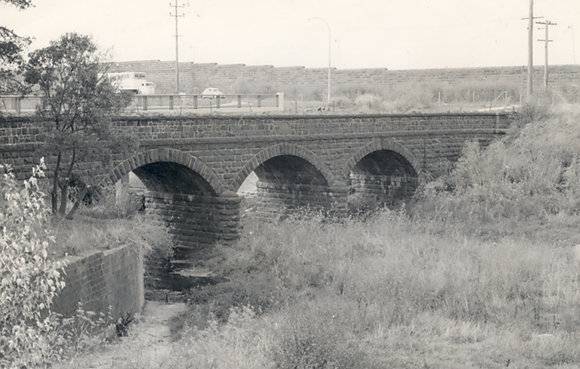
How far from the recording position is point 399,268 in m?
18.8

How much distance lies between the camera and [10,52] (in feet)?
54.4

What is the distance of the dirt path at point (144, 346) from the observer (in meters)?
12.0

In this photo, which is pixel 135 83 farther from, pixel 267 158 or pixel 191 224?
pixel 267 158

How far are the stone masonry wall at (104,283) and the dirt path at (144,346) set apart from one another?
1.43 feet

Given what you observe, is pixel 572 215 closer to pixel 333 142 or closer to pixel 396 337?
pixel 333 142

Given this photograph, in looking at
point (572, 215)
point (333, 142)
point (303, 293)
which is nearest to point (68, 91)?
point (303, 293)

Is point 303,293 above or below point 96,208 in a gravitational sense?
below

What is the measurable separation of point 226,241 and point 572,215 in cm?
1074

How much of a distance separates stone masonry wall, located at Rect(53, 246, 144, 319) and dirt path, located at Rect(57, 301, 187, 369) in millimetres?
436

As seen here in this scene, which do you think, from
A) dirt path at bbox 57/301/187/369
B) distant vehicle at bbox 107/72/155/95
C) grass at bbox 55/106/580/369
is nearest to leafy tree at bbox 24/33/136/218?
dirt path at bbox 57/301/187/369

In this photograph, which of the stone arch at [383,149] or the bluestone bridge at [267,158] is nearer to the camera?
the bluestone bridge at [267,158]

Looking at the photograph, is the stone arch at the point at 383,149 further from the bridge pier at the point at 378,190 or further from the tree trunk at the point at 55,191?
the tree trunk at the point at 55,191

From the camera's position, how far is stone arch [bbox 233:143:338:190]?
Result: 75.0 feet

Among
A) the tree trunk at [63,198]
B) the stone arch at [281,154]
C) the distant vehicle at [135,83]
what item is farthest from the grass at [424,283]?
the distant vehicle at [135,83]
